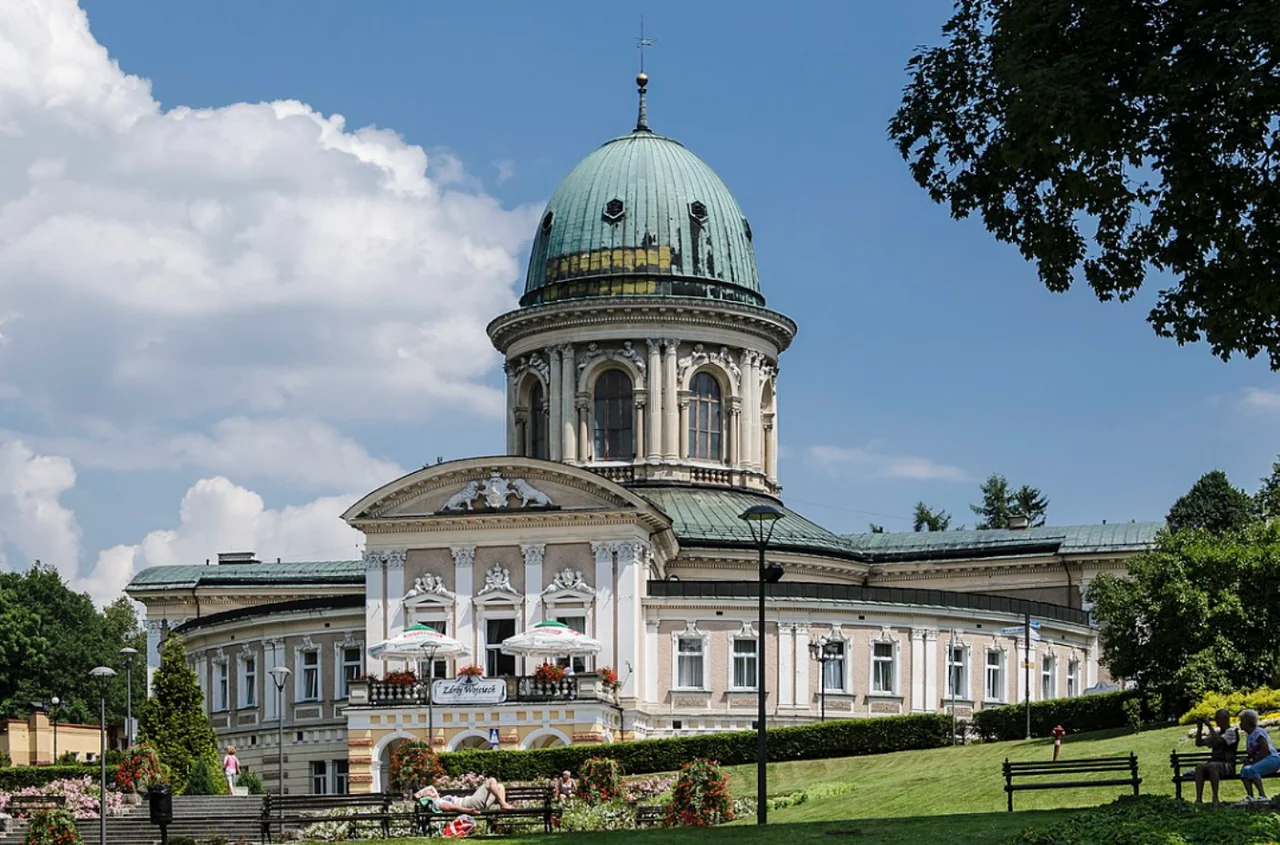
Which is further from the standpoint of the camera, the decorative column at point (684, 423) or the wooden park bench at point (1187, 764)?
the decorative column at point (684, 423)

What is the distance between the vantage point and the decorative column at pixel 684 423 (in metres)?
86.1

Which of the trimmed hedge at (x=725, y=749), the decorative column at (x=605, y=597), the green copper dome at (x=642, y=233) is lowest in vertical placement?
the trimmed hedge at (x=725, y=749)

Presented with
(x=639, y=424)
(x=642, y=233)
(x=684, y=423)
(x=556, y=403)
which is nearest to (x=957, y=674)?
(x=684, y=423)

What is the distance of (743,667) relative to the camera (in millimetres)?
75688

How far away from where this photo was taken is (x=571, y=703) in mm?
69125

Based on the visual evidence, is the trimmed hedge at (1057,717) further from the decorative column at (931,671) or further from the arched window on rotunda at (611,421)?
the arched window on rotunda at (611,421)

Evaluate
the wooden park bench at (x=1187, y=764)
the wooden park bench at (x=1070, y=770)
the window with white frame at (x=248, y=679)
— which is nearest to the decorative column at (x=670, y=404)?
the window with white frame at (x=248, y=679)

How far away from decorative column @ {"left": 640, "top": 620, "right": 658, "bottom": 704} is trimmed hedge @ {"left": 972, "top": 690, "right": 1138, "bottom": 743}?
1313 centimetres

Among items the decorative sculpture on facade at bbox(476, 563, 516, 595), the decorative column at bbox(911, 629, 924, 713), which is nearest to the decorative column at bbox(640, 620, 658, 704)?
the decorative sculpture on facade at bbox(476, 563, 516, 595)

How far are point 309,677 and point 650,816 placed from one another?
119 feet

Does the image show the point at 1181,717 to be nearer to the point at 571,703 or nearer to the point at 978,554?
the point at 571,703

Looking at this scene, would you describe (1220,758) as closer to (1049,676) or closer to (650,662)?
(650,662)

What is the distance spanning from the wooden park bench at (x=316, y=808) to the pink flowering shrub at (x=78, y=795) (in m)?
6.65

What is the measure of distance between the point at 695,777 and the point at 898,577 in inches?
1886
